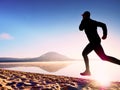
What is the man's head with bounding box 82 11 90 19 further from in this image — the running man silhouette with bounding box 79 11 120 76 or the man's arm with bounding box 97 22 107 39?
the man's arm with bounding box 97 22 107 39

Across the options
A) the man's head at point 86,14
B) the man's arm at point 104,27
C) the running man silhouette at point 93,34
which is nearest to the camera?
the running man silhouette at point 93,34

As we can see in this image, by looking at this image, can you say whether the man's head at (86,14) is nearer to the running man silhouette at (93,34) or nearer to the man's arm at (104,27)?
the running man silhouette at (93,34)

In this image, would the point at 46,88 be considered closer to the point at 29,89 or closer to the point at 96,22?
the point at 29,89

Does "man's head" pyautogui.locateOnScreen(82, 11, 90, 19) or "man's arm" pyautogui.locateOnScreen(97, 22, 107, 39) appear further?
"man's head" pyautogui.locateOnScreen(82, 11, 90, 19)

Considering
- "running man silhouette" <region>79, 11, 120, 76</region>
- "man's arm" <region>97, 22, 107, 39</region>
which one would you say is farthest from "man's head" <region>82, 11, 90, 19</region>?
"man's arm" <region>97, 22, 107, 39</region>

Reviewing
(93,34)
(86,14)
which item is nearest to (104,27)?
(93,34)

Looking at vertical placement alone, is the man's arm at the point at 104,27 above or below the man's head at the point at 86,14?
below

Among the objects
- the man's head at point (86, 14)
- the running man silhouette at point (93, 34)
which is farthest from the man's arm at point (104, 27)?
the man's head at point (86, 14)

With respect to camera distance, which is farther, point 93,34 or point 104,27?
point 104,27

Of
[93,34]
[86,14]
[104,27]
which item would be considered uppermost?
[86,14]

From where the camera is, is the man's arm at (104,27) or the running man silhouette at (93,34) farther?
the man's arm at (104,27)

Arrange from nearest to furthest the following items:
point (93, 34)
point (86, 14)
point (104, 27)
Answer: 1. point (93, 34)
2. point (104, 27)
3. point (86, 14)

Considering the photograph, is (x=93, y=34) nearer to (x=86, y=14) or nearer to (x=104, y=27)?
(x=104, y=27)

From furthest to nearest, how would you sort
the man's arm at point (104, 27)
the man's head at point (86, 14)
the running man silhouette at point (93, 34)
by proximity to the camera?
the man's head at point (86, 14), the man's arm at point (104, 27), the running man silhouette at point (93, 34)
